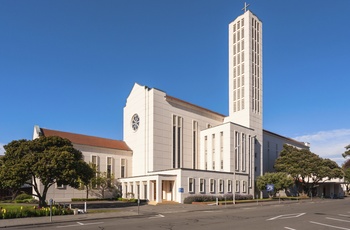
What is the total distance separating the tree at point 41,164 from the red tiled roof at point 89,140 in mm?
20450

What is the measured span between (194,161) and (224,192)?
10.5 m

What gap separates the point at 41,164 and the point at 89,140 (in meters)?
27.3

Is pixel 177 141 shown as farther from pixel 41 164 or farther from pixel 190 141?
pixel 41 164

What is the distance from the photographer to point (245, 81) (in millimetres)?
64812

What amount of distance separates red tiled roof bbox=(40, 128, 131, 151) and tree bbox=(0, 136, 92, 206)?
20450 millimetres

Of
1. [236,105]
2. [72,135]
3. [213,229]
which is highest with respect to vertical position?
[236,105]

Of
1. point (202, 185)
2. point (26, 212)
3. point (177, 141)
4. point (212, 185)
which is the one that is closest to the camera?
point (26, 212)

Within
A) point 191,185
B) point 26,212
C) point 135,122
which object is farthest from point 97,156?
point 26,212

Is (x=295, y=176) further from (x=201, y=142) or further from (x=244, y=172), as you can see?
(x=201, y=142)

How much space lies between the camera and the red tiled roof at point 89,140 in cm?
5370

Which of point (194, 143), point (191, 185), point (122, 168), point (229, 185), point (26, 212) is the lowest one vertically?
point (229, 185)

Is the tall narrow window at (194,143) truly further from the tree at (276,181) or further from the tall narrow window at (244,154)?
the tree at (276,181)

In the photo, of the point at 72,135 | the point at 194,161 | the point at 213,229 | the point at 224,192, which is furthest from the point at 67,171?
the point at 194,161

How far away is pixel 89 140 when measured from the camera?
5744 centimetres
